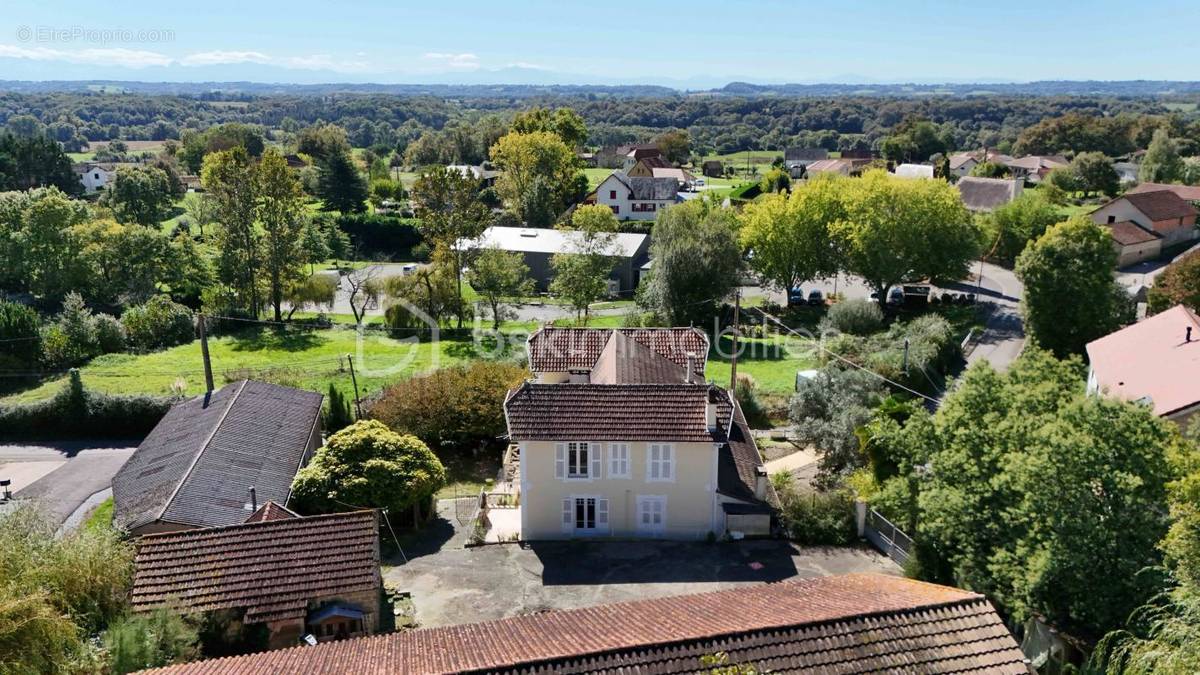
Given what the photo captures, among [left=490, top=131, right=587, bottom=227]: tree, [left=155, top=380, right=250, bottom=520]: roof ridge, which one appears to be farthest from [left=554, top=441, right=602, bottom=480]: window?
[left=490, top=131, right=587, bottom=227]: tree

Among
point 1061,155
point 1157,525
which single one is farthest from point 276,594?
point 1061,155

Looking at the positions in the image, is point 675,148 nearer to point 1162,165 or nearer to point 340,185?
point 340,185

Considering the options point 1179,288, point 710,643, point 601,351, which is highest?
point 1179,288

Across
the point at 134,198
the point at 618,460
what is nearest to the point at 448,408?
the point at 618,460

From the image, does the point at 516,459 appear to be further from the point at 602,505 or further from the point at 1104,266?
the point at 1104,266

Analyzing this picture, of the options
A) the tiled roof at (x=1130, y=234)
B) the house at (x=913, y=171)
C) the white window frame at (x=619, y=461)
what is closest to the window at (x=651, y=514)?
the white window frame at (x=619, y=461)

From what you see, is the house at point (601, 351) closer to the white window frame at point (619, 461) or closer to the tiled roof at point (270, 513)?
the white window frame at point (619, 461)
